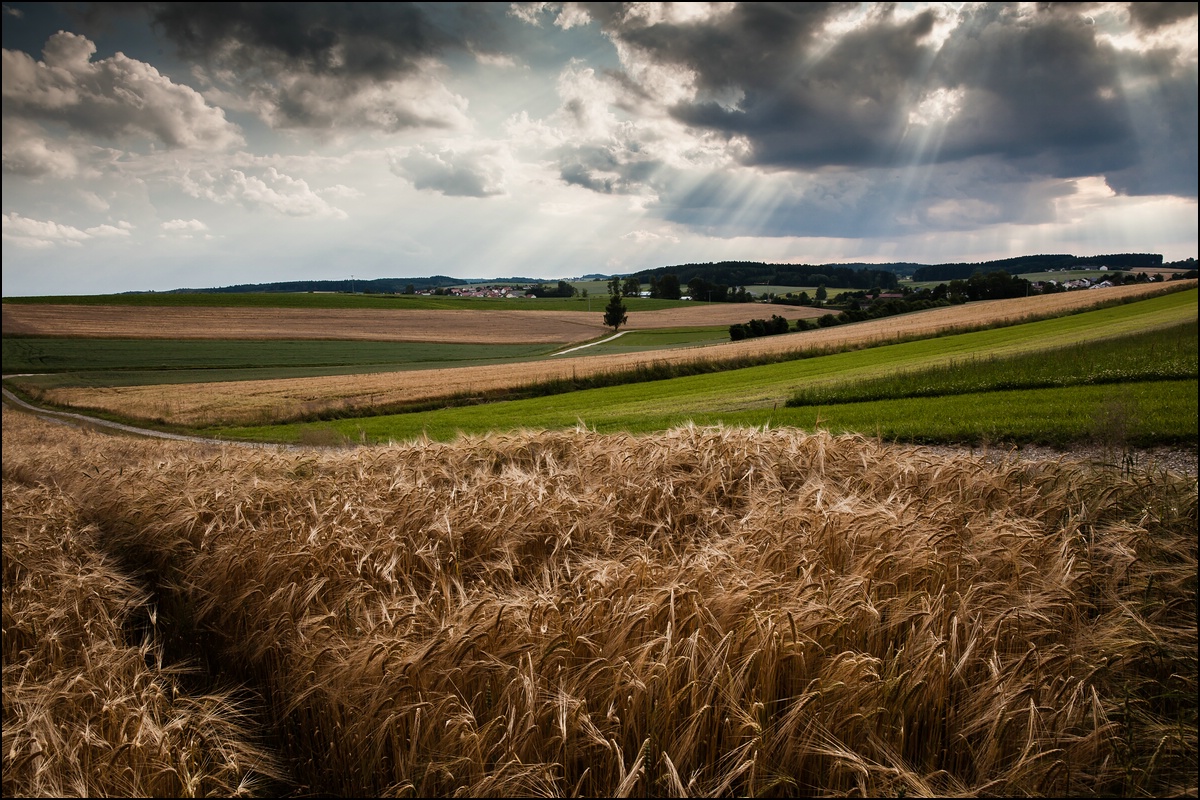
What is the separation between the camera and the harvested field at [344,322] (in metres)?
87.1

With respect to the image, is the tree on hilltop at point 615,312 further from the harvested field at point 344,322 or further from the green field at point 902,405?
the green field at point 902,405

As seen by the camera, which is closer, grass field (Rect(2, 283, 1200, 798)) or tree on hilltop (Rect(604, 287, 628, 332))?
grass field (Rect(2, 283, 1200, 798))

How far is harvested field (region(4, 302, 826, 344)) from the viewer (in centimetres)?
8706

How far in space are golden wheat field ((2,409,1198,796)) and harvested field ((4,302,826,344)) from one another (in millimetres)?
85229

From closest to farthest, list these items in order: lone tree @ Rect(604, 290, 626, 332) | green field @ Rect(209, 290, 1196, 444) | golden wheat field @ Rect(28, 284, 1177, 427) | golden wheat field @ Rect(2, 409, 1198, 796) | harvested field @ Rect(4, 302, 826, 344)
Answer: golden wheat field @ Rect(2, 409, 1198, 796), green field @ Rect(209, 290, 1196, 444), golden wheat field @ Rect(28, 284, 1177, 427), harvested field @ Rect(4, 302, 826, 344), lone tree @ Rect(604, 290, 626, 332)

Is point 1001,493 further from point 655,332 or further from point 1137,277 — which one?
point 1137,277

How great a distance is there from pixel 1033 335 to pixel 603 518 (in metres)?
43.3

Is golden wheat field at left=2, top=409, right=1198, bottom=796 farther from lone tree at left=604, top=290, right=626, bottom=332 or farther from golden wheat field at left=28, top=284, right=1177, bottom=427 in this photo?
lone tree at left=604, top=290, right=626, bottom=332

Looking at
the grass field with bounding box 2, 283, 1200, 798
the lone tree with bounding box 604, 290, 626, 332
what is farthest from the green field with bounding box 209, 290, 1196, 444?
the lone tree with bounding box 604, 290, 626, 332

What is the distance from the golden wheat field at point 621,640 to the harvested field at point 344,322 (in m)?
85.2

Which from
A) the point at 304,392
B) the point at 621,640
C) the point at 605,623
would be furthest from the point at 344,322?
the point at 621,640

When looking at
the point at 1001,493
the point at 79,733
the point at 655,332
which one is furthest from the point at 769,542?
the point at 655,332

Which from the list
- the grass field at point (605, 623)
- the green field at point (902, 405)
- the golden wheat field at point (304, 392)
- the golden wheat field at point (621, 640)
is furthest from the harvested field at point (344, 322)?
the golden wheat field at point (621, 640)

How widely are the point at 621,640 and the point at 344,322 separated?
109m
